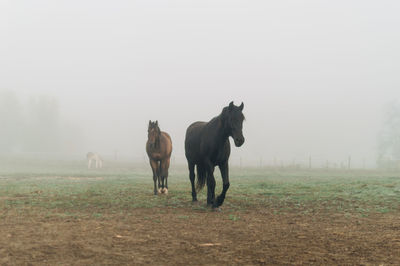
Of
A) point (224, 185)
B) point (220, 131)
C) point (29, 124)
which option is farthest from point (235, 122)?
point (29, 124)

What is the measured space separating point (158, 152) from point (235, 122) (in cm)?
502

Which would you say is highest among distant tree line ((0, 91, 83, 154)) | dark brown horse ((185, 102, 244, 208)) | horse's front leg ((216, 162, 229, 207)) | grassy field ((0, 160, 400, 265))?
distant tree line ((0, 91, 83, 154))

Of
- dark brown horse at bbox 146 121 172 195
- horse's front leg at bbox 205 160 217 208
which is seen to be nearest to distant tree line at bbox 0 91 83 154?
dark brown horse at bbox 146 121 172 195

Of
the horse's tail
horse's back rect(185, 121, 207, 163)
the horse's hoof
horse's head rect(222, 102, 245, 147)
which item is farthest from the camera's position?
the horse's tail

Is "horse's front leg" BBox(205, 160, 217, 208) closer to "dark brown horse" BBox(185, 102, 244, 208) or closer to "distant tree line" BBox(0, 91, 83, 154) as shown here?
"dark brown horse" BBox(185, 102, 244, 208)

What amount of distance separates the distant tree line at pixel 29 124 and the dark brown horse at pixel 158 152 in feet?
230

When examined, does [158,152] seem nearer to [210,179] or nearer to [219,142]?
[210,179]

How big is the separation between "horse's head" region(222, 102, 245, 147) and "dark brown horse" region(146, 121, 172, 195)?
4451 mm

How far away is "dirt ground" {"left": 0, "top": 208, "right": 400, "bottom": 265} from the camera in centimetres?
464

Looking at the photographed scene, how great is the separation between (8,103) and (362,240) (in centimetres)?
8382

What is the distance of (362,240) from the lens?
18.2 feet

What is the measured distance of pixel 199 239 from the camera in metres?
5.69

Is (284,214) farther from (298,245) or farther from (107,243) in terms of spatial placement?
(107,243)

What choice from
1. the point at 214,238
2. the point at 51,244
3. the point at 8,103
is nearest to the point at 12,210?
the point at 51,244
